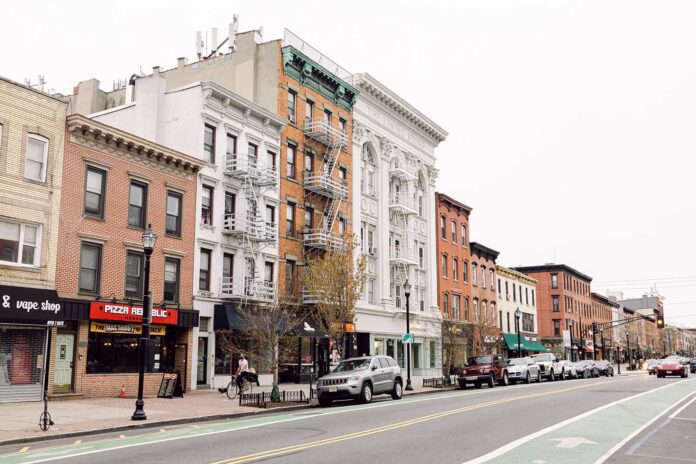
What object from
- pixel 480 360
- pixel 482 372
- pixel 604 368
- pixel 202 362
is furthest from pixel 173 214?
pixel 604 368

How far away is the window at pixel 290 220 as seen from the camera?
3853 cm

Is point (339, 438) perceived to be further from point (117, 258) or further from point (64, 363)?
point (117, 258)

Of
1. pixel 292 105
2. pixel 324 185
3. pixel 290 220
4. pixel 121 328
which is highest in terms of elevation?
pixel 292 105

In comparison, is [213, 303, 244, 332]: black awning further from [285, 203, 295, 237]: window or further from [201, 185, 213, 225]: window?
[285, 203, 295, 237]: window

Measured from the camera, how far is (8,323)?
22938 millimetres

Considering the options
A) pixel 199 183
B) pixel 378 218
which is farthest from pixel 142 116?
pixel 378 218

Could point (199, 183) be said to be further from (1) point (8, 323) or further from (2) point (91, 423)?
(2) point (91, 423)

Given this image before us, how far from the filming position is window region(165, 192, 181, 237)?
100ft

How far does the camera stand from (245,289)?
1331 inches

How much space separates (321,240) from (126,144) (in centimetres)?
1414

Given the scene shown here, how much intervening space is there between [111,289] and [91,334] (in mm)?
1945

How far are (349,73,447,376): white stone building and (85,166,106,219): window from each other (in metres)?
20.2

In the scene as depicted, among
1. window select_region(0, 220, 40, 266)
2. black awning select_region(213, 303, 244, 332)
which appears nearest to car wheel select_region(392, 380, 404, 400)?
black awning select_region(213, 303, 244, 332)

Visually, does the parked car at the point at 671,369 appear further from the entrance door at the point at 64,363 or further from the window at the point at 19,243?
the window at the point at 19,243
